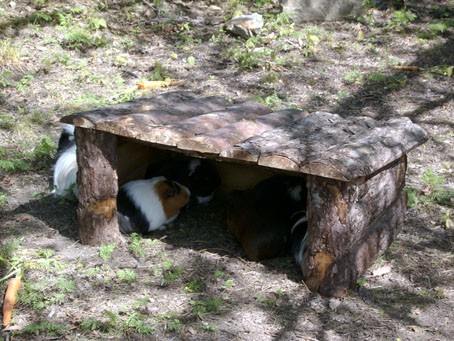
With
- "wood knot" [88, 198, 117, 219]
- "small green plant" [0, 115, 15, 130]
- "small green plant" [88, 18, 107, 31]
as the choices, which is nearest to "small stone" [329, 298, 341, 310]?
"wood knot" [88, 198, 117, 219]

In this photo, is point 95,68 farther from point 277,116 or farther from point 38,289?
point 38,289

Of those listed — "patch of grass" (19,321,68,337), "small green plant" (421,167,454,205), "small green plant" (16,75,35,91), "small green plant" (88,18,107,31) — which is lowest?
"patch of grass" (19,321,68,337)

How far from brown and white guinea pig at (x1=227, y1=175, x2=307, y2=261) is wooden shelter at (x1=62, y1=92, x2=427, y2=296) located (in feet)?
1.29

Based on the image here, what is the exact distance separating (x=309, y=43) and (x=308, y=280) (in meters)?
4.62

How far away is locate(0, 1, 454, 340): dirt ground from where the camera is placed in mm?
3674

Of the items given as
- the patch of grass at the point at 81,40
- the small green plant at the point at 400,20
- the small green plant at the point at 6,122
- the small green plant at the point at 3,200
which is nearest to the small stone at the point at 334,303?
the small green plant at the point at 3,200

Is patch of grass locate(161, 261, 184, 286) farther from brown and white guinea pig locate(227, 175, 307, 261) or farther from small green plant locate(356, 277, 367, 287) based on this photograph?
small green plant locate(356, 277, 367, 287)

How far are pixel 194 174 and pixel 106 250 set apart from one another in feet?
3.67

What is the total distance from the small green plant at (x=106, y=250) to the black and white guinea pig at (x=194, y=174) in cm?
95

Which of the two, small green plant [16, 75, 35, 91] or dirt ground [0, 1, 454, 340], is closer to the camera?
dirt ground [0, 1, 454, 340]

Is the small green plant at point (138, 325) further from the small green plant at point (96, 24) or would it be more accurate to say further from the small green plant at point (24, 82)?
the small green plant at point (96, 24)

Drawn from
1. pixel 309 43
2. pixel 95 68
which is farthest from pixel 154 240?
pixel 309 43

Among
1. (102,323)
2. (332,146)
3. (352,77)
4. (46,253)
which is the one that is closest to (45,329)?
(102,323)

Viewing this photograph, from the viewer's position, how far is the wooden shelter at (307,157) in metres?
3.62
